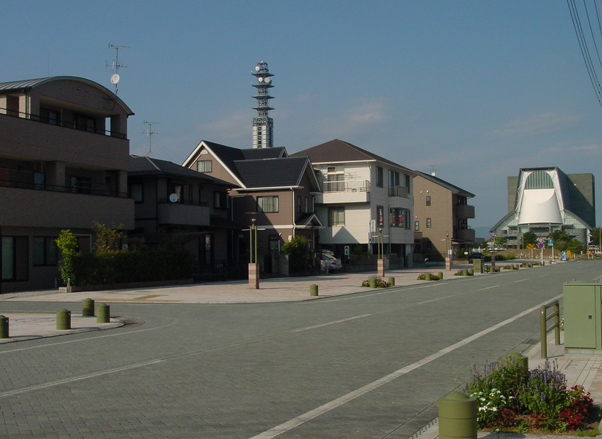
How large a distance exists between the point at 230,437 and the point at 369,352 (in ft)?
20.0

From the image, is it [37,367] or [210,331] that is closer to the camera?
[37,367]

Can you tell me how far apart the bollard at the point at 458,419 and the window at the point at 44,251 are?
101 feet

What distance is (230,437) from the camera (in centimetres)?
680

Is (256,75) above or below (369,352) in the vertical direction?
above

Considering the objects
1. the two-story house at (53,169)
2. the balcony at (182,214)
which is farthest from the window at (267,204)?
the two-story house at (53,169)

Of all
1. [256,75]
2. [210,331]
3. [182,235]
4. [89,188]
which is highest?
[256,75]

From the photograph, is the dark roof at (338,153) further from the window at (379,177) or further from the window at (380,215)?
the window at (380,215)

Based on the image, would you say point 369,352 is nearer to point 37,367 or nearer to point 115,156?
point 37,367

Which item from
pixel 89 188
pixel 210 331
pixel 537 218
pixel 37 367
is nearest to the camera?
pixel 37 367

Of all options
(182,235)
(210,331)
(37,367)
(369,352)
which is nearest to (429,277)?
(182,235)

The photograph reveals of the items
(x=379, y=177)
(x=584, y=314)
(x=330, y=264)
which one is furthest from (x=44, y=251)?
(x=379, y=177)

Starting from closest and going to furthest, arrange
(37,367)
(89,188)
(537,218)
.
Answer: (37,367) → (89,188) → (537,218)

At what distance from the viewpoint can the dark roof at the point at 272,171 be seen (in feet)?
174

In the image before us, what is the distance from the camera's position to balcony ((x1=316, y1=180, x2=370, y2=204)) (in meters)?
59.2
